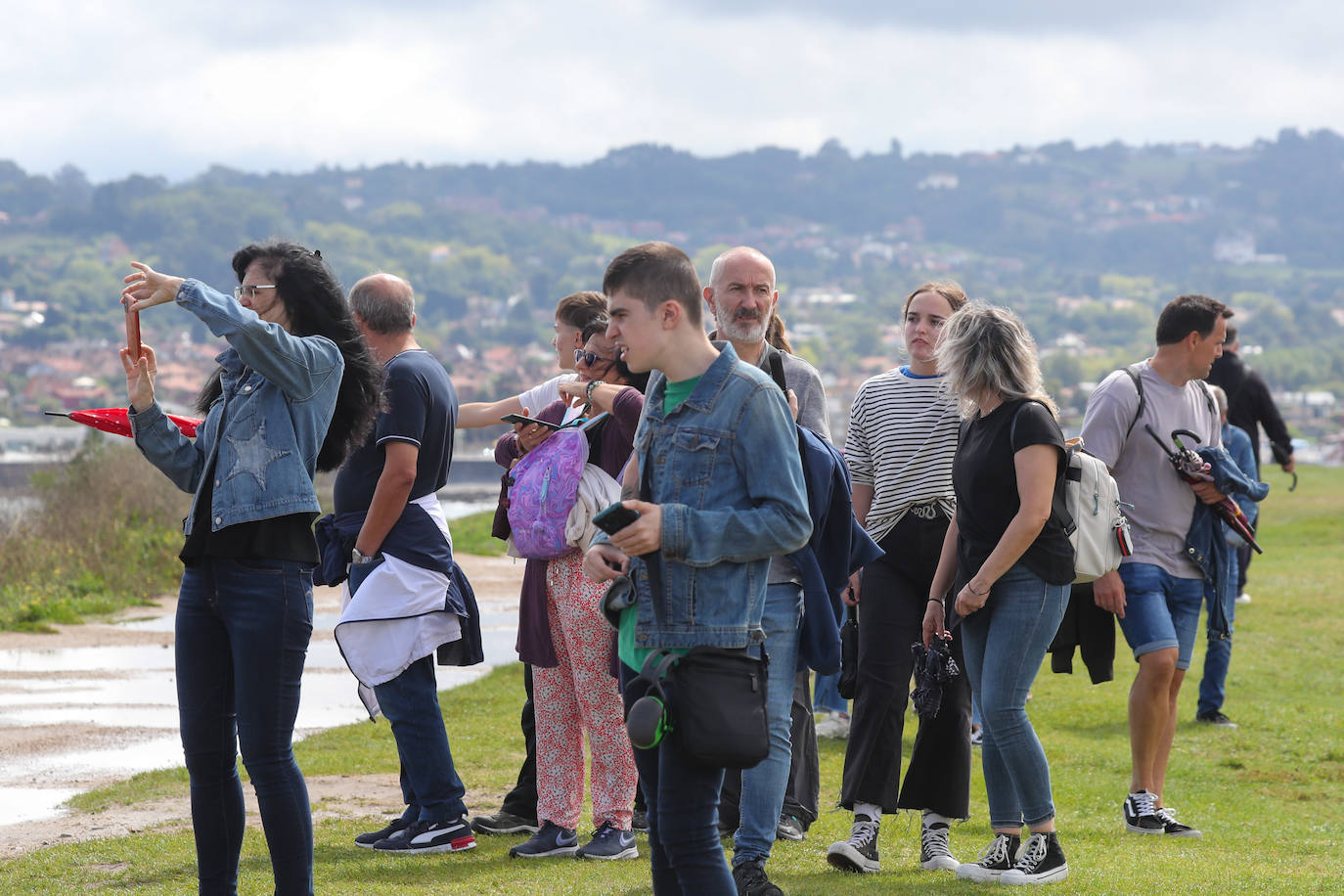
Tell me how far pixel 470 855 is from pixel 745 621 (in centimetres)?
252

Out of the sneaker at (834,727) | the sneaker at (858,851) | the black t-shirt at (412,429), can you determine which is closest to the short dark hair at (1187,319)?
the sneaker at (858,851)

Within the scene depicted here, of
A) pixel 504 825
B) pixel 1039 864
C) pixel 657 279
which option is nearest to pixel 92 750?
pixel 504 825

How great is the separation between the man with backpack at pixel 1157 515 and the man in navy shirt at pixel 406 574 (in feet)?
9.07

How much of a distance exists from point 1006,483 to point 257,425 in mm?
2498

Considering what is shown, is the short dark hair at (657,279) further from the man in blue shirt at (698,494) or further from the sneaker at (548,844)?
the sneaker at (548,844)

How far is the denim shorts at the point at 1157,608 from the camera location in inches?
247

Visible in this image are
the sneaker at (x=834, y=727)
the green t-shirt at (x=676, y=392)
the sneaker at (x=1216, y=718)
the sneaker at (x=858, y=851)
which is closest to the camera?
the green t-shirt at (x=676, y=392)

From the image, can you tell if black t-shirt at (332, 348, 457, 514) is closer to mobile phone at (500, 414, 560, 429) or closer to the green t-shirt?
mobile phone at (500, 414, 560, 429)

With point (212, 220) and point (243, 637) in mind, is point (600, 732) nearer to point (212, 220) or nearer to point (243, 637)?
point (243, 637)

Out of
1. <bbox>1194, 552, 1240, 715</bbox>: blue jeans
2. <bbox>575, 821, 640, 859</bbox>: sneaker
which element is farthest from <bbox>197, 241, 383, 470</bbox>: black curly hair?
<bbox>1194, 552, 1240, 715</bbox>: blue jeans

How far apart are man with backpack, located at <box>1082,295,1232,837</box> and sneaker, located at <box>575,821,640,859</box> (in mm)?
2184

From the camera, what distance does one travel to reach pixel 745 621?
11.9 ft

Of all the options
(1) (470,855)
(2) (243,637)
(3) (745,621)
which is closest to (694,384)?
(3) (745,621)

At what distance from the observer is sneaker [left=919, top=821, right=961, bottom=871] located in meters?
5.55
